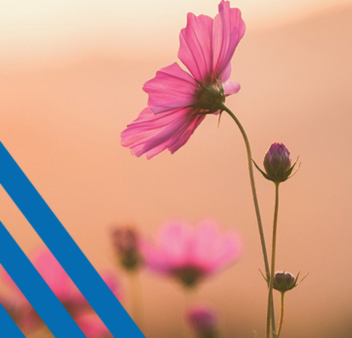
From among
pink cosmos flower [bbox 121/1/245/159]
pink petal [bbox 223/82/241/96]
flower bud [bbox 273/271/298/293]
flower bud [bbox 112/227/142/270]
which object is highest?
pink cosmos flower [bbox 121/1/245/159]

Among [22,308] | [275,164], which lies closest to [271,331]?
[275,164]

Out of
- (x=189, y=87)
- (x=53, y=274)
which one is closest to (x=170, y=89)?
(x=189, y=87)

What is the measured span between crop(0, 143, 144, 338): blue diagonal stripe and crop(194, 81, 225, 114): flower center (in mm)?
136

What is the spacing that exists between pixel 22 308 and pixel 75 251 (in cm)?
17

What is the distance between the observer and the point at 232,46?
1.39 feet

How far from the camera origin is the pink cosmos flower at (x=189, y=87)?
1.40ft

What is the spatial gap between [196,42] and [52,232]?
176mm

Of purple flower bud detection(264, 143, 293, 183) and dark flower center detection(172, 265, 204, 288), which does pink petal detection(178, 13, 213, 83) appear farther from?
dark flower center detection(172, 265, 204, 288)

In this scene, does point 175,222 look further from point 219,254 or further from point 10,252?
point 10,252

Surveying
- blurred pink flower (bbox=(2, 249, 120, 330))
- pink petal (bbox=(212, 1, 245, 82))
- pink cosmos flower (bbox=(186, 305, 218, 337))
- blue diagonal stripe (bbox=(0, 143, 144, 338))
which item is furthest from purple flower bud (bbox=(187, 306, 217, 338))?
pink petal (bbox=(212, 1, 245, 82))

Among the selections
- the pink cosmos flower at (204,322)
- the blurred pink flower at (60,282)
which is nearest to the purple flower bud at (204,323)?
the pink cosmos flower at (204,322)

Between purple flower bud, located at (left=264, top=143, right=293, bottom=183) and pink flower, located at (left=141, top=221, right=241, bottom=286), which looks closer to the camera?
purple flower bud, located at (left=264, top=143, right=293, bottom=183)

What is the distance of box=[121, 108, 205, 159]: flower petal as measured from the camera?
0.43 m

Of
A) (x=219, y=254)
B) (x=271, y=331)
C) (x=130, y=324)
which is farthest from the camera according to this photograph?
(x=219, y=254)
